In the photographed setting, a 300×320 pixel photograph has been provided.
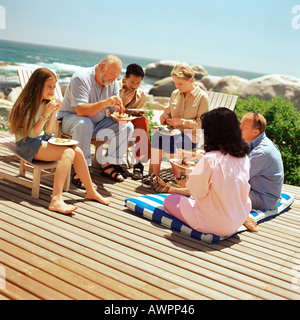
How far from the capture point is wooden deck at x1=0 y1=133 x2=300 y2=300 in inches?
92.8

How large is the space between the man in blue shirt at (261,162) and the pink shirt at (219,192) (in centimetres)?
73

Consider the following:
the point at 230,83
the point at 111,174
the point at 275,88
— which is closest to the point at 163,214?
the point at 111,174

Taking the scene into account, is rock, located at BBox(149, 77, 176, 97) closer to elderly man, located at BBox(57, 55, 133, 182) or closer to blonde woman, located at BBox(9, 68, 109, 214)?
elderly man, located at BBox(57, 55, 133, 182)

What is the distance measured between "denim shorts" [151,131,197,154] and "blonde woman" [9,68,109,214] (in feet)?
4.17

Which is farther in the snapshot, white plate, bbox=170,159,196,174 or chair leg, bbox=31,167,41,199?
white plate, bbox=170,159,196,174

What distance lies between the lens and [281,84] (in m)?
18.6

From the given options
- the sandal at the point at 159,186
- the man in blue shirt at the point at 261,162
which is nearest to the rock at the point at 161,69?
the sandal at the point at 159,186

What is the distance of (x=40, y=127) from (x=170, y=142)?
166 centimetres

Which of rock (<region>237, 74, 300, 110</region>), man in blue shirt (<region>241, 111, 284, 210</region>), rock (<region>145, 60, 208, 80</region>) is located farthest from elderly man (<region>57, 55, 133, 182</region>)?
rock (<region>145, 60, 208, 80</region>)

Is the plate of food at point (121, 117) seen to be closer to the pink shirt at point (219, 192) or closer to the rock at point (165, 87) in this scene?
the pink shirt at point (219, 192)

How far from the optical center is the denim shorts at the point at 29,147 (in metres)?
3.70

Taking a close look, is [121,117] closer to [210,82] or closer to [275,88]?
[275,88]

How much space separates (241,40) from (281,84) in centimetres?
6746

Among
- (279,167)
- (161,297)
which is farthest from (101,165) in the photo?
(161,297)
